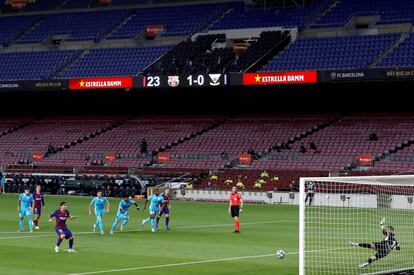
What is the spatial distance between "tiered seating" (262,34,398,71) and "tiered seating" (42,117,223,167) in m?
9.40

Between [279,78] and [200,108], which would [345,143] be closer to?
[279,78]

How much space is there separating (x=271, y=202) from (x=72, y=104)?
93.1ft

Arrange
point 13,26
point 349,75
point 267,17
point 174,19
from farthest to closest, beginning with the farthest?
point 13,26 → point 174,19 → point 267,17 → point 349,75

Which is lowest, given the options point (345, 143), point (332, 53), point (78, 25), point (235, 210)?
point (235, 210)

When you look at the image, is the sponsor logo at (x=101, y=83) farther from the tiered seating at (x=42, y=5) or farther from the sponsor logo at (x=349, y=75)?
the tiered seating at (x=42, y=5)

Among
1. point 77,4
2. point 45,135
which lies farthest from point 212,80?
point 77,4

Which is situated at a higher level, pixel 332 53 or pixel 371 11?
pixel 371 11

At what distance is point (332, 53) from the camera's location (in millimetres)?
62406

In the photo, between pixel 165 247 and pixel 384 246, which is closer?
pixel 384 246

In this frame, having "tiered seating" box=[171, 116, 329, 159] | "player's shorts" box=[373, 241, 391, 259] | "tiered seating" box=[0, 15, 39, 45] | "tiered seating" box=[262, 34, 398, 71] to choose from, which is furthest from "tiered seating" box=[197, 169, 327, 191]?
"player's shorts" box=[373, 241, 391, 259]

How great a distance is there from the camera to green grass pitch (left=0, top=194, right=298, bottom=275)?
81.2 feet

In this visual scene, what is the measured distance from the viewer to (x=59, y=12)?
3263 inches

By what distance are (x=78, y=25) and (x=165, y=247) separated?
52573 mm

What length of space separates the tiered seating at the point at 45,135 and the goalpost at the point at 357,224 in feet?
113
